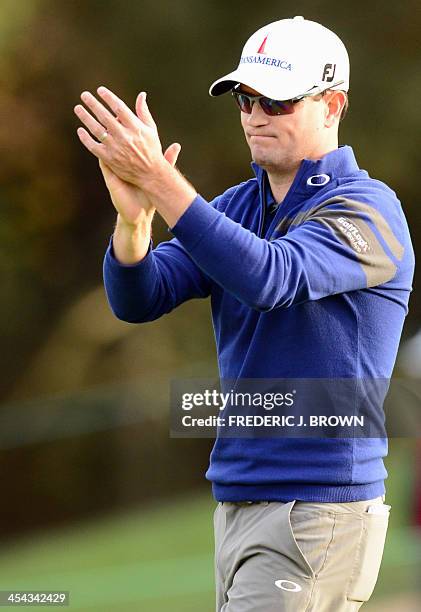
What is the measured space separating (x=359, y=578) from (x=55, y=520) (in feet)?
14.7

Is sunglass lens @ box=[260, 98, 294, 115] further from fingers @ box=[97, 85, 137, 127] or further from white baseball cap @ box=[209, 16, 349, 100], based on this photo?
fingers @ box=[97, 85, 137, 127]

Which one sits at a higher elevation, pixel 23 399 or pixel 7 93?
pixel 7 93

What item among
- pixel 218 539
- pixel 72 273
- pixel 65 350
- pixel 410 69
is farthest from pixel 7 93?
pixel 218 539

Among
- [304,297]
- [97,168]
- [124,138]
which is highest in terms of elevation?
[97,168]

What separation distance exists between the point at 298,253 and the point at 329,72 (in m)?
0.62

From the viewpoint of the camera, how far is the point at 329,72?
2.99 metres

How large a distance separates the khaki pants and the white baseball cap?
3.32 feet

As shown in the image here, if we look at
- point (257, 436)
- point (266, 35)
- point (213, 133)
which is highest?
point (213, 133)

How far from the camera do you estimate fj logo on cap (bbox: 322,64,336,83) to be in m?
2.97

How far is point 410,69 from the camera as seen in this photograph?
677 centimetres

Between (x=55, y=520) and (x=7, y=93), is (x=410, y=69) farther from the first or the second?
(x=55, y=520)

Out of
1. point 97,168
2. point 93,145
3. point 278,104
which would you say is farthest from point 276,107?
point 97,168

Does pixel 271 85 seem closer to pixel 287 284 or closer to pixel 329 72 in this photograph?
pixel 329 72

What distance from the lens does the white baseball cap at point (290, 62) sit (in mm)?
2908
